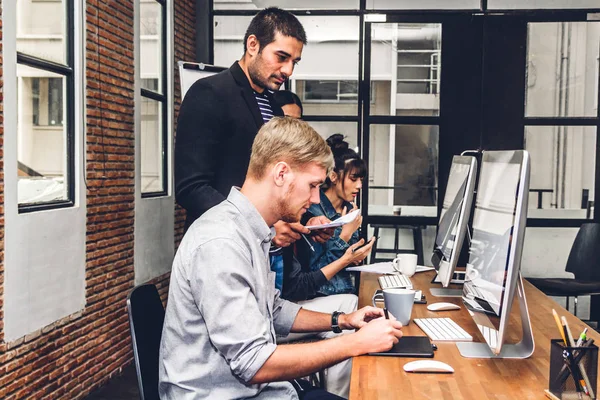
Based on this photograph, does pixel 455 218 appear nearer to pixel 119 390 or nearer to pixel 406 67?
pixel 119 390

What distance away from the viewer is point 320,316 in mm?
2105

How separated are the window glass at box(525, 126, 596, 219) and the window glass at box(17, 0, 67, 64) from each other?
13.1 ft

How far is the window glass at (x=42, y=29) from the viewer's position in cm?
351

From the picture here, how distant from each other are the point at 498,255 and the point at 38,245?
8.44 feet

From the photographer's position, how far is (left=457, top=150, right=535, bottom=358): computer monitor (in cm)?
161

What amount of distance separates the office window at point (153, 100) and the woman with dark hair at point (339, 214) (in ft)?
6.13

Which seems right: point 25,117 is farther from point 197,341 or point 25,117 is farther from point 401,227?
point 401,227

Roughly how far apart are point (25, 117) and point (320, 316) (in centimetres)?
228

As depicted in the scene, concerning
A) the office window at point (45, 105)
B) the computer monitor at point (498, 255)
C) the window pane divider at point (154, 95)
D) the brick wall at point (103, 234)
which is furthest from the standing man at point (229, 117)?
the window pane divider at point (154, 95)

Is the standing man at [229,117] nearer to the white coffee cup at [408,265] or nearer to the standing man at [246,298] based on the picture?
the standing man at [246,298]

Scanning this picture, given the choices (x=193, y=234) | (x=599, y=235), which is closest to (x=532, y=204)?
(x=599, y=235)

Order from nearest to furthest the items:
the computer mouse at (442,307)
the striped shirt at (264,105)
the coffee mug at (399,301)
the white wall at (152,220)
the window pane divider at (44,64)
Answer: the coffee mug at (399,301) < the computer mouse at (442,307) < the striped shirt at (264,105) < the window pane divider at (44,64) < the white wall at (152,220)

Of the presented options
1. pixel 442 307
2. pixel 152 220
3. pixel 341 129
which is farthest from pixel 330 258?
Answer: pixel 341 129

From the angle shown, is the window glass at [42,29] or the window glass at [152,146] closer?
the window glass at [42,29]
